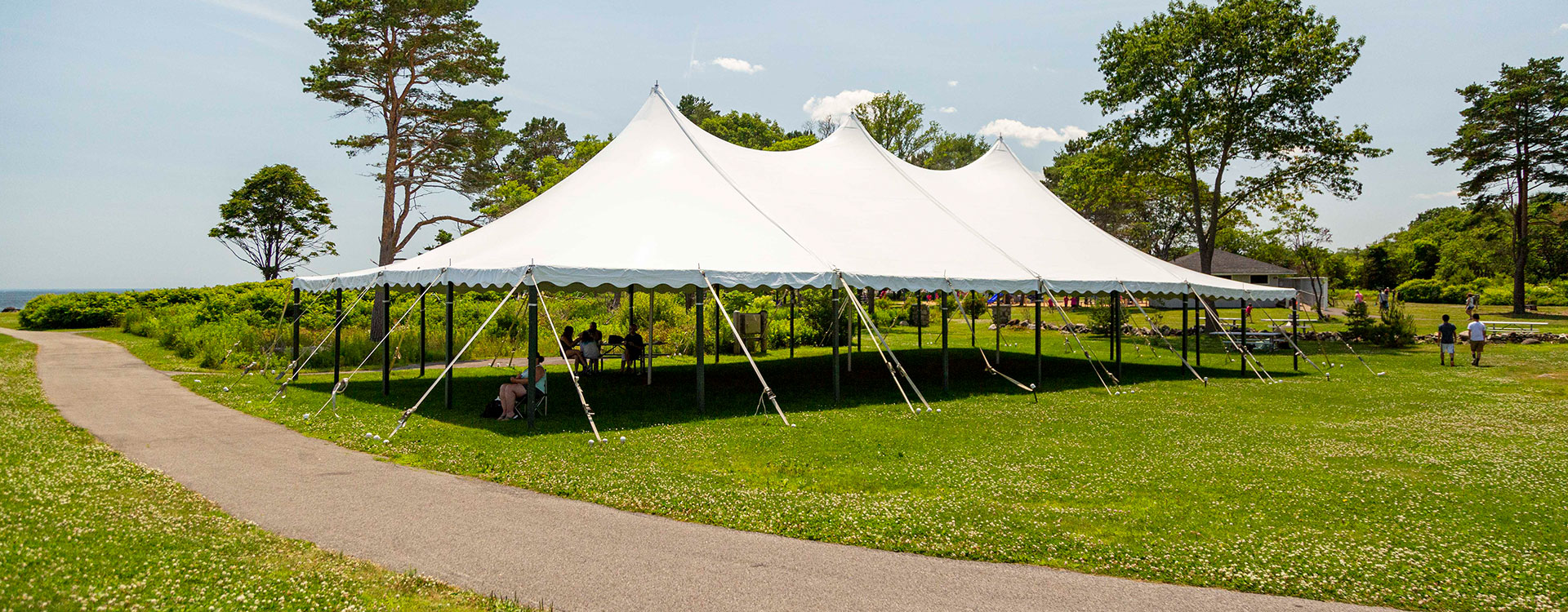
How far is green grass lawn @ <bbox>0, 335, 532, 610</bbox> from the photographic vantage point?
12.1ft

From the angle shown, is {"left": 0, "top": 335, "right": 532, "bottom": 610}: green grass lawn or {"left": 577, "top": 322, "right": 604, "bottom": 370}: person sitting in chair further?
{"left": 577, "top": 322, "right": 604, "bottom": 370}: person sitting in chair

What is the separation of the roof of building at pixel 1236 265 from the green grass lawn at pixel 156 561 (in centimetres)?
4564

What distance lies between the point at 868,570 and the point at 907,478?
6.92 ft

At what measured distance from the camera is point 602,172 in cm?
1210

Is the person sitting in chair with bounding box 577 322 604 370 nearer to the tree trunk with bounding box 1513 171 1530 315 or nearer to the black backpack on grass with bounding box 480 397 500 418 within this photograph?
the black backpack on grass with bounding box 480 397 500 418

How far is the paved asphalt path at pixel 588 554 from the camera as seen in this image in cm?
397

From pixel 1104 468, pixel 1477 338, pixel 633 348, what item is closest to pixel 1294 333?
pixel 1477 338

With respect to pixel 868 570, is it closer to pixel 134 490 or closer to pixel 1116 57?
pixel 134 490

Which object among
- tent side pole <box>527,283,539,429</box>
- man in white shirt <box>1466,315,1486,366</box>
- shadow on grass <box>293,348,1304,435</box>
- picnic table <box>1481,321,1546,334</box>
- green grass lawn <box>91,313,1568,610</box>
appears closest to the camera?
green grass lawn <box>91,313,1568,610</box>

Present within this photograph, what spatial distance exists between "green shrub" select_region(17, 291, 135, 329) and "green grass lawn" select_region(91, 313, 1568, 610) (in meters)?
22.9

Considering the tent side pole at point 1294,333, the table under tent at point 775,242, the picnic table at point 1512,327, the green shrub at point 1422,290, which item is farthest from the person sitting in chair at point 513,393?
the green shrub at point 1422,290

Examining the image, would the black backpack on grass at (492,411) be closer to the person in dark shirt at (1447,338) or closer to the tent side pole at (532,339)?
the tent side pole at (532,339)

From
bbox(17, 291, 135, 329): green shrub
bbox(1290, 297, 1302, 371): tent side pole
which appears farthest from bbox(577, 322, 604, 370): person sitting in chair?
bbox(17, 291, 135, 329): green shrub

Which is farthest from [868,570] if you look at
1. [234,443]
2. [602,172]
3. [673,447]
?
[602,172]
